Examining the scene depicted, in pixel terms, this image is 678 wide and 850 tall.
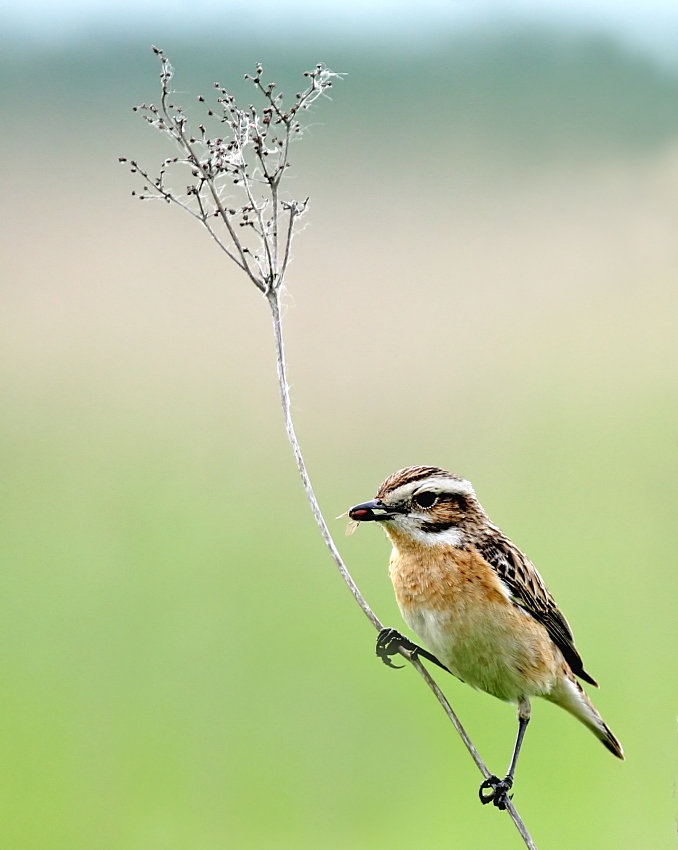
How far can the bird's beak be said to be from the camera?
331 cm

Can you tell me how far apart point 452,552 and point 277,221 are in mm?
1489

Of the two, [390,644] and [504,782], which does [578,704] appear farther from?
[390,644]

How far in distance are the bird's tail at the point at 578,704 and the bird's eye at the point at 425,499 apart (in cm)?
101

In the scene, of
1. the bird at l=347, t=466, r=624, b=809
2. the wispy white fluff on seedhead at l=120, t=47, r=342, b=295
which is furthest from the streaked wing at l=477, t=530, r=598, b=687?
the wispy white fluff on seedhead at l=120, t=47, r=342, b=295

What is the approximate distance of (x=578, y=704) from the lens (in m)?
4.17

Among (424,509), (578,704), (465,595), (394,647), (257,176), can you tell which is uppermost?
(257,176)

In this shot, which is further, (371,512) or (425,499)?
(425,499)

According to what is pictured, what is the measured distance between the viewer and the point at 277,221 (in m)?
3.01

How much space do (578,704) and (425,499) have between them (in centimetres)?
125

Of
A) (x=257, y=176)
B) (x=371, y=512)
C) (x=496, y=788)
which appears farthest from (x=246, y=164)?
(x=496, y=788)

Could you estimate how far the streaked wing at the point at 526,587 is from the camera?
387 cm

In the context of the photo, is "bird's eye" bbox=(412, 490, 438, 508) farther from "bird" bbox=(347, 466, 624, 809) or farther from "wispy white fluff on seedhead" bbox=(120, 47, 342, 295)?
"wispy white fluff on seedhead" bbox=(120, 47, 342, 295)

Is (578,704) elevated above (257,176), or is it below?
Result: below

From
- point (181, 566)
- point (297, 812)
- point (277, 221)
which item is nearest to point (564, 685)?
point (277, 221)
